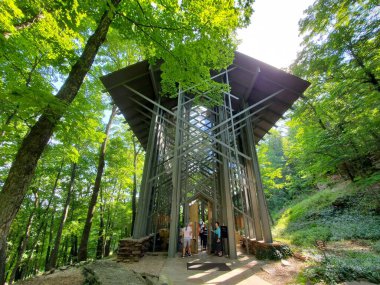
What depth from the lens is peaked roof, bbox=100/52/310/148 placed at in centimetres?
859

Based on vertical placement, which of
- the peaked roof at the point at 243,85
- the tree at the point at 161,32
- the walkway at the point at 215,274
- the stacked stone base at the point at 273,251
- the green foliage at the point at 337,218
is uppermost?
the peaked roof at the point at 243,85

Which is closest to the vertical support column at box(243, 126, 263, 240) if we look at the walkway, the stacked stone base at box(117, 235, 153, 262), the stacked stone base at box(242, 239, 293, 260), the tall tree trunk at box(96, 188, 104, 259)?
the stacked stone base at box(242, 239, 293, 260)

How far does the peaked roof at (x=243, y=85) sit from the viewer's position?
859 cm

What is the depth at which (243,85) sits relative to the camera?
1055 centimetres

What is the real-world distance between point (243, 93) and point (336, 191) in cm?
1148

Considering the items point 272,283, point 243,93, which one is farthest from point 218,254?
point 243,93

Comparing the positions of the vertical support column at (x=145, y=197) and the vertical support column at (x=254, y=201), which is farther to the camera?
the vertical support column at (x=254, y=201)

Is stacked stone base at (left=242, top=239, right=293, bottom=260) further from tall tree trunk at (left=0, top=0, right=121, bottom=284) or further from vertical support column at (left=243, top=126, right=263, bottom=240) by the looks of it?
tall tree trunk at (left=0, top=0, right=121, bottom=284)

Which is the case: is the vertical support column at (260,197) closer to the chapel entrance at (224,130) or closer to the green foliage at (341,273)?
the chapel entrance at (224,130)

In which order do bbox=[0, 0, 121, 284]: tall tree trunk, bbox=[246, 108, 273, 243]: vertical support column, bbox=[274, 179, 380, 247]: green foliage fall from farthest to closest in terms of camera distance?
bbox=[274, 179, 380, 247]: green foliage < bbox=[246, 108, 273, 243]: vertical support column < bbox=[0, 0, 121, 284]: tall tree trunk

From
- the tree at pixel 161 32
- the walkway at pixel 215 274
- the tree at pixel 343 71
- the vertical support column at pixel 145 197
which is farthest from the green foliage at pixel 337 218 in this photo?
the tree at pixel 161 32

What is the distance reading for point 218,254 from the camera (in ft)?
26.3

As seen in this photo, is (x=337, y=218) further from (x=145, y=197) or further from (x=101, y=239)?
(x=101, y=239)

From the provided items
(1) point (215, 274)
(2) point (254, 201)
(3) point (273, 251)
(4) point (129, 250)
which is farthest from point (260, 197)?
(4) point (129, 250)
